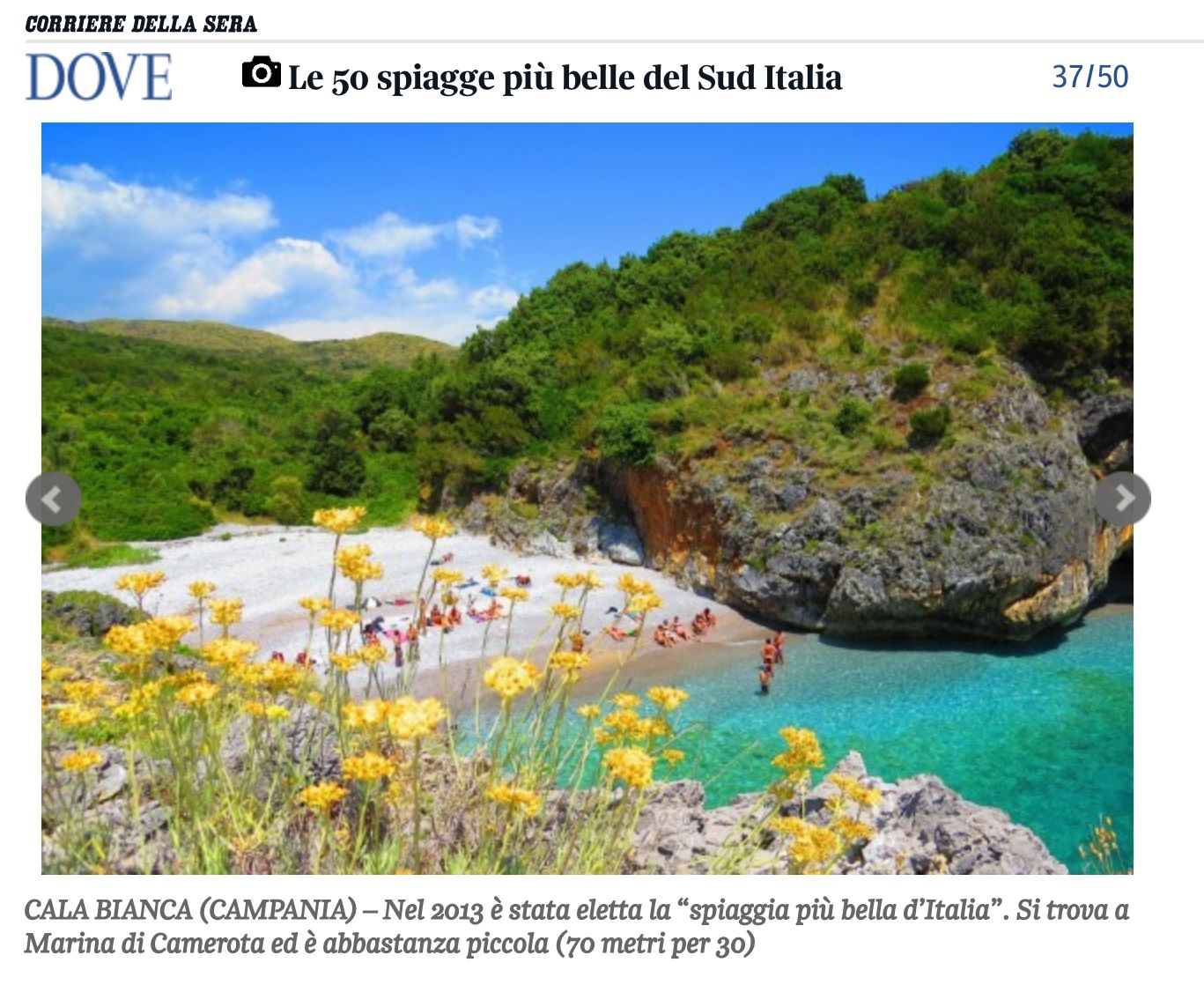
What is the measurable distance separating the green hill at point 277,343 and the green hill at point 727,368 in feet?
84.7

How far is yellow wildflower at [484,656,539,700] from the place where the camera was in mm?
2311

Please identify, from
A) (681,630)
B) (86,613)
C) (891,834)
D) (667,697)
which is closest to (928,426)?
(681,630)

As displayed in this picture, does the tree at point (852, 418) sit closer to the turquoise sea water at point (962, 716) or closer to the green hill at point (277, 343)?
the turquoise sea water at point (962, 716)

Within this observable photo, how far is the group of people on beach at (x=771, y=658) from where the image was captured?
1253 centimetres

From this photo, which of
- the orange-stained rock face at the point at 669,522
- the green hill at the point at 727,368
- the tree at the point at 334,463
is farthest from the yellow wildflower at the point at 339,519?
the tree at the point at 334,463

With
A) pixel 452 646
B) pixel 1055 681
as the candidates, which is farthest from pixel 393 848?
pixel 1055 681

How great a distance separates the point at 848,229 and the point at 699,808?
2393 centimetres

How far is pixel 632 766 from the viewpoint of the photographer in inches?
103

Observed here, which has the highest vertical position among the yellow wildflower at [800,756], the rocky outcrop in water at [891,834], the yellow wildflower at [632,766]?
the yellow wildflower at [632,766]

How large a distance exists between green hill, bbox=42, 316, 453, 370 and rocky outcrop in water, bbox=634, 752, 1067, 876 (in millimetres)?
51454

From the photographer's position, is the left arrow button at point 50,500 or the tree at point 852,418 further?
the tree at point 852,418

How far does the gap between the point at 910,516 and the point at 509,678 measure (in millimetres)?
14714

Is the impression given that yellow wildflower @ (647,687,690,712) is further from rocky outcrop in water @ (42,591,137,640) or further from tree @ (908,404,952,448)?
A: tree @ (908,404,952,448)
